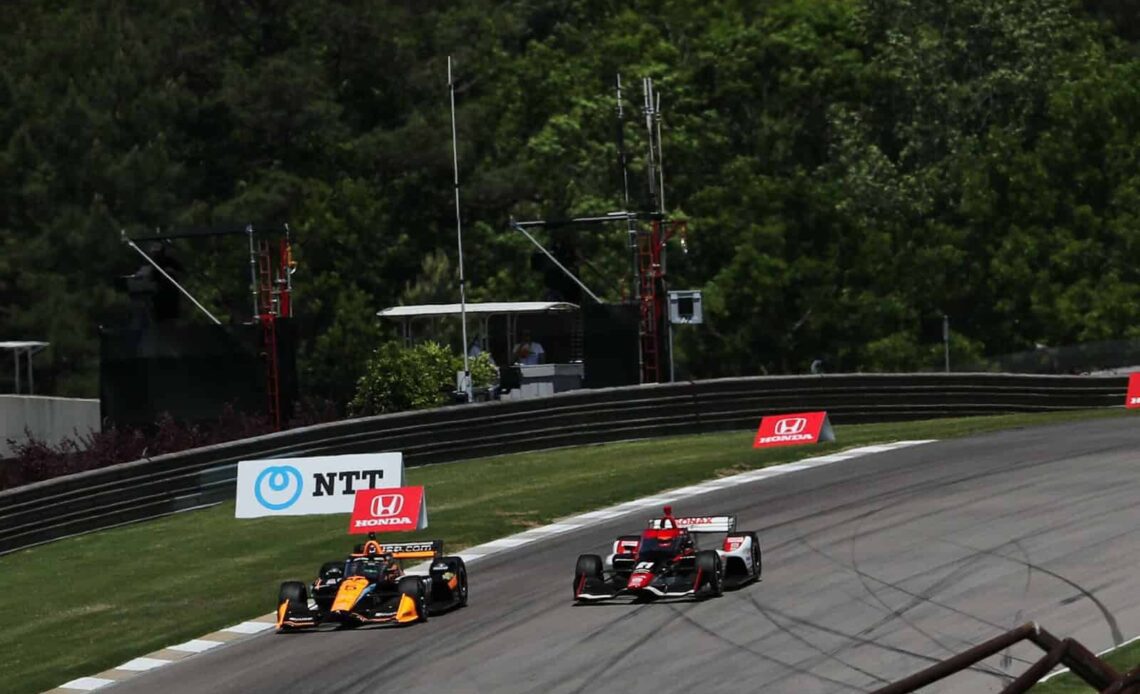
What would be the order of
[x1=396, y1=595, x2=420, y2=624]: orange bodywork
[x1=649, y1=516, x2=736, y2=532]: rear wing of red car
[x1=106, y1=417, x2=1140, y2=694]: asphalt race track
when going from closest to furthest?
[x1=106, y1=417, x2=1140, y2=694]: asphalt race track → [x1=396, y1=595, x2=420, y2=624]: orange bodywork → [x1=649, y1=516, x2=736, y2=532]: rear wing of red car

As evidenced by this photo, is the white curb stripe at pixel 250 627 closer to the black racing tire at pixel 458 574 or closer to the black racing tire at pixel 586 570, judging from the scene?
the black racing tire at pixel 458 574

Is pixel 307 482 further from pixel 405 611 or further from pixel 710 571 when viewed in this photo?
pixel 710 571

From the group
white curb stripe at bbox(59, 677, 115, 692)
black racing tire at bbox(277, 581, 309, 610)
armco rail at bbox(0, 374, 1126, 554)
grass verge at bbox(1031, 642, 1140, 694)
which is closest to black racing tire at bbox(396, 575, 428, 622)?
black racing tire at bbox(277, 581, 309, 610)

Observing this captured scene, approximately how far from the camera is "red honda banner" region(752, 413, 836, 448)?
33688mm

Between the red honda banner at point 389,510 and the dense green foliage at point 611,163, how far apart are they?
37.3 m

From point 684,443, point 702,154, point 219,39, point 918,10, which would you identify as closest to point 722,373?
point 702,154

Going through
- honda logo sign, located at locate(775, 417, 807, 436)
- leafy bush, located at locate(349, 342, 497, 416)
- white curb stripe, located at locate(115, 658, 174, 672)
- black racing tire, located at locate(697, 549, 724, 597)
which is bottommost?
white curb stripe, located at locate(115, 658, 174, 672)

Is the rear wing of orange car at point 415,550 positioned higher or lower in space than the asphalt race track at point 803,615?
higher

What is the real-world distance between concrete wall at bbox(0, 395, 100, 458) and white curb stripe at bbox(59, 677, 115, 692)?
2119 cm

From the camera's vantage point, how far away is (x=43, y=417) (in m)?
41.9

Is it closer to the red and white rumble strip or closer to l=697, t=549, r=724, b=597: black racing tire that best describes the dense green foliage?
the red and white rumble strip

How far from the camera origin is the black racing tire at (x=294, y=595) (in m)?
20.5

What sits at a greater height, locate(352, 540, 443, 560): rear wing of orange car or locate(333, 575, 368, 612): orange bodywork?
locate(352, 540, 443, 560): rear wing of orange car

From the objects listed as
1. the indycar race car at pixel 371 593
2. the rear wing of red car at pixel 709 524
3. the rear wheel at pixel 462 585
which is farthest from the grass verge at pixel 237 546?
the rear wing of red car at pixel 709 524
